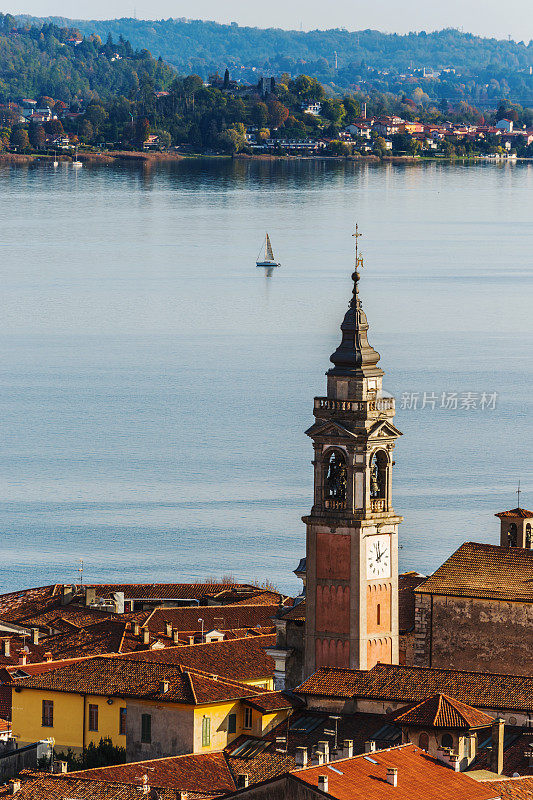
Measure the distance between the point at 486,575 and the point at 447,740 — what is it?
193 inches

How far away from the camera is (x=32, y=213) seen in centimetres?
12950

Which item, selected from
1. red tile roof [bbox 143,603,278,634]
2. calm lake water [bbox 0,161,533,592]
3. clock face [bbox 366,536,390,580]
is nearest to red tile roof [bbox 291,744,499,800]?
clock face [bbox 366,536,390,580]

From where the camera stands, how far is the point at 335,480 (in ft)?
78.2

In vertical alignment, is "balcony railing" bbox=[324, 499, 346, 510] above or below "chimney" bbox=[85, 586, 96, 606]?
above

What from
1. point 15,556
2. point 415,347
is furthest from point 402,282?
point 15,556

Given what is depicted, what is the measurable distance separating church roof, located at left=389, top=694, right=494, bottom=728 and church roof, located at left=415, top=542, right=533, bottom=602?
12.0 feet

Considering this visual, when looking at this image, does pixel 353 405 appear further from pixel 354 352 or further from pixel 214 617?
pixel 214 617

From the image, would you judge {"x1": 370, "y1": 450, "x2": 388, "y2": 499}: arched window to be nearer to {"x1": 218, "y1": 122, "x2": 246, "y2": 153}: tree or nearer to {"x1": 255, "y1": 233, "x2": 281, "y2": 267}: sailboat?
{"x1": 255, "y1": 233, "x2": 281, "y2": 267}: sailboat

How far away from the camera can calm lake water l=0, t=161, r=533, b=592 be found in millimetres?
43594

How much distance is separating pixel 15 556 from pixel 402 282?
4951cm

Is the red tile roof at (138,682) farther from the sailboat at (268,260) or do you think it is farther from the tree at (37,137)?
the tree at (37,137)

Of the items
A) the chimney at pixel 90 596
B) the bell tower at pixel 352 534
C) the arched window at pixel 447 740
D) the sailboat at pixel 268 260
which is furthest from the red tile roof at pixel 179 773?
the sailboat at pixel 268 260

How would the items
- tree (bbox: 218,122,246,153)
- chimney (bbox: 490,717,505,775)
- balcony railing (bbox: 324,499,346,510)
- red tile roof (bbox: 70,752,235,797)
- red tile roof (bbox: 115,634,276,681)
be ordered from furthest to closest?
tree (bbox: 218,122,246,153) < red tile roof (bbox: 115,634,276,681) < balcony railing (bbox: 324,499,346,510) < red tile roof (bbox: 70,752,235,797) < chimney (bbox: 490,717,505,775)

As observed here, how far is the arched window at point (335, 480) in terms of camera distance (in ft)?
77.6
